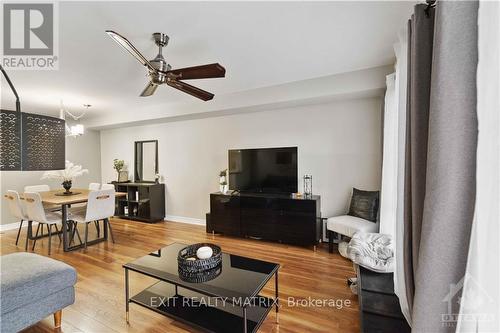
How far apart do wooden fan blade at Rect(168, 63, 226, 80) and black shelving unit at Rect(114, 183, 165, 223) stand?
134 inches

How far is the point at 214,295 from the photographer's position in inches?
56.0

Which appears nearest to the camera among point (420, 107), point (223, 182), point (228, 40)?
point (420, 107)

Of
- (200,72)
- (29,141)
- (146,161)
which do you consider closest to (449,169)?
(29,141)

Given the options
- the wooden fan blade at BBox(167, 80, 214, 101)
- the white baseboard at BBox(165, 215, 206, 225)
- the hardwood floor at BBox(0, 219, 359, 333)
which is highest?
the wooden fan blade at BBox(167, 80, 214, 101)

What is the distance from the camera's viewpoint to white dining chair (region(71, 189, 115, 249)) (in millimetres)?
3355

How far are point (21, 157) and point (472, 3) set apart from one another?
1713 millimetres

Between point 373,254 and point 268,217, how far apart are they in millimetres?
1844

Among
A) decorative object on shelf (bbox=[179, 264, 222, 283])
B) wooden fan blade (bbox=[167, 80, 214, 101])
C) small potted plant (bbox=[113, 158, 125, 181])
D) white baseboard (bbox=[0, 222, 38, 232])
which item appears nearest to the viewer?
decorative object on shelf (bbox=[179, 264, 222, 283])

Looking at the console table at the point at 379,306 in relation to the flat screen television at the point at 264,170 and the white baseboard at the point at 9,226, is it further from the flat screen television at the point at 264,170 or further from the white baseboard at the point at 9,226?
the white baseboard at the point at 9,226

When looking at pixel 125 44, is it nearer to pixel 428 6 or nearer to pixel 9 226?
pixel 428 6

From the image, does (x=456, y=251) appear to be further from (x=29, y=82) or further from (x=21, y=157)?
(x=29, y=82)

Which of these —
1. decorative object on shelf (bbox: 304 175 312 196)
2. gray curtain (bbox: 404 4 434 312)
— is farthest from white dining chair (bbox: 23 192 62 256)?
gray curtain (bbox: 404 4 434 312)

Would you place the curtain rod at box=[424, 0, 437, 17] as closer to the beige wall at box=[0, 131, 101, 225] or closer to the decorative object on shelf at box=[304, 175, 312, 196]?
the decorative object on shelf at box=[304, 175, 312, 196]

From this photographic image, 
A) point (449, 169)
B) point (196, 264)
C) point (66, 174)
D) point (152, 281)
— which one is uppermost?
point (449, 169)
